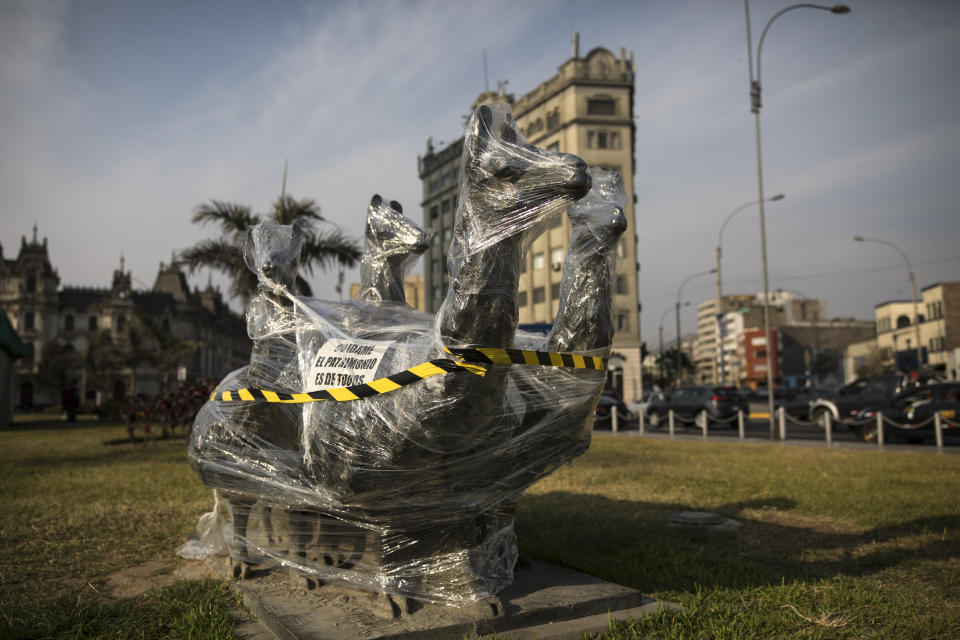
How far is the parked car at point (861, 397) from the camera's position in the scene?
56.8ft

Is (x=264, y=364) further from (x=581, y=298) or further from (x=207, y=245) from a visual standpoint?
(x=207, y=245)

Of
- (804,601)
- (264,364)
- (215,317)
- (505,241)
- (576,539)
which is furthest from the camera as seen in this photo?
(215,317)

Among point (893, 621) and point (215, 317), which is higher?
point (215, 317)

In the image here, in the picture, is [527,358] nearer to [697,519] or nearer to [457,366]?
[457,366]

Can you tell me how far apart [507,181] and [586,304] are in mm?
858

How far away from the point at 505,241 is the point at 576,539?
3.77 m

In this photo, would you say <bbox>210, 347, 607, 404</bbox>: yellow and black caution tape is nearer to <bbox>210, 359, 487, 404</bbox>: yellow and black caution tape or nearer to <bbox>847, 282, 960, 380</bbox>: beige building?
<bbox>210, 359, 487, 404</bbox>: yellow and black caution tape

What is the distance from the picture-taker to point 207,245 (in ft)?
47.7

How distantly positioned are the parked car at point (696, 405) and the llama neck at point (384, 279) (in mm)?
17399

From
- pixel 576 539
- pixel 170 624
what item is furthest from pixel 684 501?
pixel 170 624

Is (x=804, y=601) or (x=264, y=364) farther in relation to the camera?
(x=264, y=364)

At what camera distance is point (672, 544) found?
5.59m

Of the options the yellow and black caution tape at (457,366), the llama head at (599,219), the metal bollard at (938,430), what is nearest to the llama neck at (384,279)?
the yellow and black caution tape at (457,366)

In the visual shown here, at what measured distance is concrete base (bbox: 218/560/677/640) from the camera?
3287 mm
